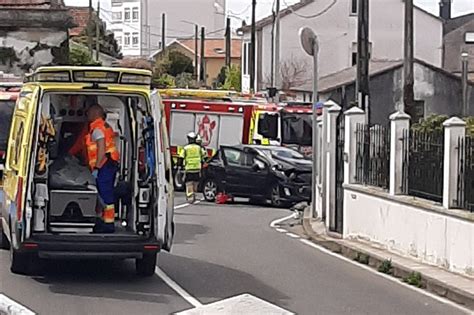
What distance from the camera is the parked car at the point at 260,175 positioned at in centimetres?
2662

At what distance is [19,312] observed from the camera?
24.4ft

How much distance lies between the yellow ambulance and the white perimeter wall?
11.7 feet

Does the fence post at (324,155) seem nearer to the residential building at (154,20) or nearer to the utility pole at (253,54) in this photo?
the utility pole at (253,54)

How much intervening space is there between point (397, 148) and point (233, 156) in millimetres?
11491

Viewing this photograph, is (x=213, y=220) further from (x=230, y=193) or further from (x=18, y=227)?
(x=18, y=227)

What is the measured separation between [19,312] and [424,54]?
54356mm

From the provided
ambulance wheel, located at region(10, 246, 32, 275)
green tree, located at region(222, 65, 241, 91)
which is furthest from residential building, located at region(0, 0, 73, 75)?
green tree, located at region(222, 65, 241, 91)

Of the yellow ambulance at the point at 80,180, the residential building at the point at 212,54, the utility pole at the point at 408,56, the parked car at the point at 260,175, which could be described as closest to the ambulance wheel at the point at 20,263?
the yellow ambulance at the point at 80,180

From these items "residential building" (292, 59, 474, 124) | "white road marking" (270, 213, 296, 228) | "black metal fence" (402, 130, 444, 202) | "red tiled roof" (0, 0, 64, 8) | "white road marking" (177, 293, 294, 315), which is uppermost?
"red tiled roof" (0, 0, 64, 8)

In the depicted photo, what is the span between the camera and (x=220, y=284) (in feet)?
43.7

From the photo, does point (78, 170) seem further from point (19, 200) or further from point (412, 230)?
point (412, 230)

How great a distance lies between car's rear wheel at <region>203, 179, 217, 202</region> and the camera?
28.1 metres

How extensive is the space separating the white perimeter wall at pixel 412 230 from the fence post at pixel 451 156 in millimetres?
271

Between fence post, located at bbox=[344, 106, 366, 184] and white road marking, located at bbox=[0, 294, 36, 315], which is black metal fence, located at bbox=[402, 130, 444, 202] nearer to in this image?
fence post, located at bbox=[344, 106, 366, 184]
